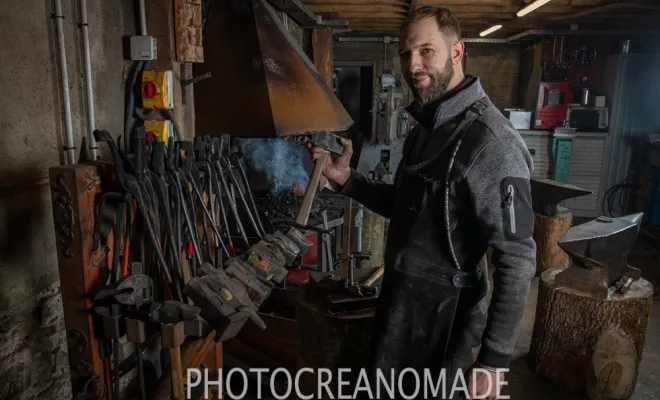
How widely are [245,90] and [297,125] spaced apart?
45cm

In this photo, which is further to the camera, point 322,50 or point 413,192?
point 322,50

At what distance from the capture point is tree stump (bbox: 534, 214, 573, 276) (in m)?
5.26

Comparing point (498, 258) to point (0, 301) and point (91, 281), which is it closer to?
point (91, 281)

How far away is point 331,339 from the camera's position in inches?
97.8

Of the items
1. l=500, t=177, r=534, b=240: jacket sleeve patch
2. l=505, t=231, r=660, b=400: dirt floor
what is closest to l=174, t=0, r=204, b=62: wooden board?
l=500, t=177, r=534, b=240: jacket sleeve patch

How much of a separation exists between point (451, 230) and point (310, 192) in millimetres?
746

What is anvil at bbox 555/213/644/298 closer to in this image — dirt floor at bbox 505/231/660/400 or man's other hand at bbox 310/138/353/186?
dirt floor at bbox 505/231/660/400

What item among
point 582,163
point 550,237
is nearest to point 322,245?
point 550,237

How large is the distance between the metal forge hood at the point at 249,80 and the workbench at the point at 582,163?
5553 mm

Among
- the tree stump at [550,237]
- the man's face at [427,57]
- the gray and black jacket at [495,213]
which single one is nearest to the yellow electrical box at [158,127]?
the man's face at [427,57]

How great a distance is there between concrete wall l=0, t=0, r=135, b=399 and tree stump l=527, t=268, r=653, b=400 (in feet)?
9.88

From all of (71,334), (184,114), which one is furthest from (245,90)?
(71,334)

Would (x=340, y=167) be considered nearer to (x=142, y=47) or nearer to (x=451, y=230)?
(x=451, y=230)

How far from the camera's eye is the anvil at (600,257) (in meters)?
3.06
